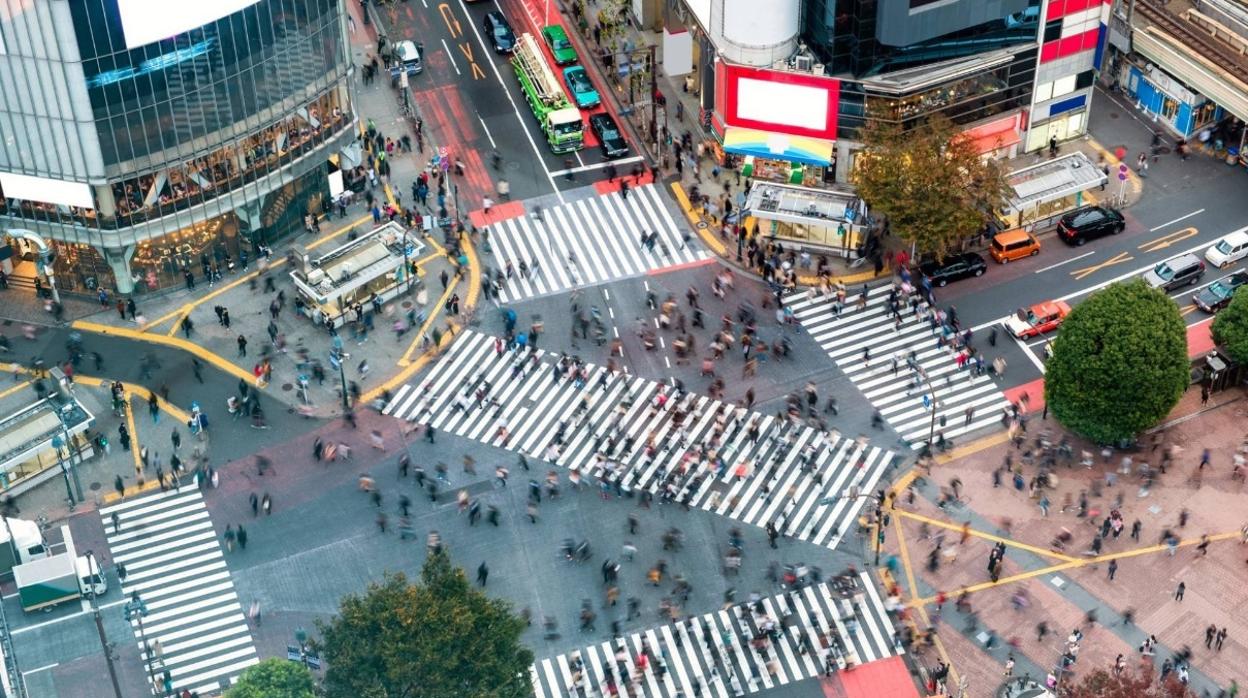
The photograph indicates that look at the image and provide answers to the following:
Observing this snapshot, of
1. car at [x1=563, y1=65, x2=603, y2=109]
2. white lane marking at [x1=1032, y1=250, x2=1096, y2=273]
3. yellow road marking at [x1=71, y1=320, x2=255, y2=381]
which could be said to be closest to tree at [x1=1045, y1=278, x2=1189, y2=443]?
white lane marking at [x1=1032, y1=250, x2=1096, y2=273]

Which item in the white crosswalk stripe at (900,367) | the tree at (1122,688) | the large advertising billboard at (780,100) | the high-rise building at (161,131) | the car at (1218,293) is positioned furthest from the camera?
the large advertising billboard at (780,100)

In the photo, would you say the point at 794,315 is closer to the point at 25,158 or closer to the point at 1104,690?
the point at 1104,690

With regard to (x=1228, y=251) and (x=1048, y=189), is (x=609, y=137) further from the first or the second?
(x=1228, y=251)

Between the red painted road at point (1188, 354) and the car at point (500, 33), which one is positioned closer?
the red painted road at point (1188, 354)

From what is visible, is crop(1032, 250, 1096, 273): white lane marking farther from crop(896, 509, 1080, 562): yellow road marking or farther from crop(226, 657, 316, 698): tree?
crop(226, 657, 316, 698): tree

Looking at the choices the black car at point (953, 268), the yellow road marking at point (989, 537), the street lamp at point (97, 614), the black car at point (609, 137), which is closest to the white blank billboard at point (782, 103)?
the black car at point (609, 137)

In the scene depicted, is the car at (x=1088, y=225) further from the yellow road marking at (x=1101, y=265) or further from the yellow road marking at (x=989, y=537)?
the yellow road marking at (x=989, y=537)
